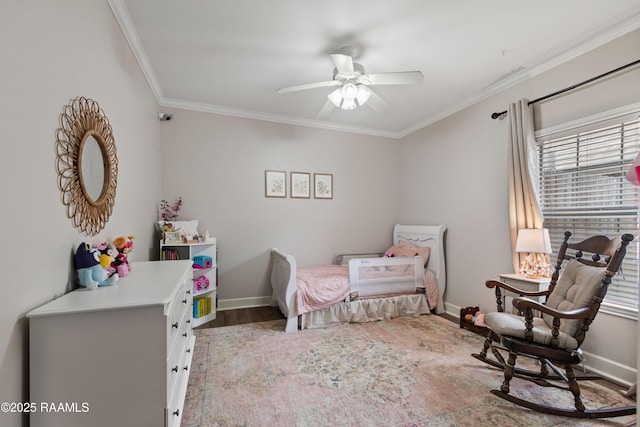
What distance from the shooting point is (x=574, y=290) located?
1985mm

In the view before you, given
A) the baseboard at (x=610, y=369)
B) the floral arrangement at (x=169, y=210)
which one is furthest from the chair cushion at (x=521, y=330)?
the floral arrangement at (x=169, y=210)

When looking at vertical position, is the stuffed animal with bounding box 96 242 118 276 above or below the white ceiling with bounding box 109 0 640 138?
below

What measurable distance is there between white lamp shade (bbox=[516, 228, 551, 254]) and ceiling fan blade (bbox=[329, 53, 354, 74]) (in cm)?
203

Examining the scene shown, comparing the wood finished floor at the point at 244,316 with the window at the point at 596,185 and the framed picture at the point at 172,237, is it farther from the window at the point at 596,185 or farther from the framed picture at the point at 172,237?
the window at the point at 596,185

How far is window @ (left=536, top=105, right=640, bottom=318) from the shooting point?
2068mm

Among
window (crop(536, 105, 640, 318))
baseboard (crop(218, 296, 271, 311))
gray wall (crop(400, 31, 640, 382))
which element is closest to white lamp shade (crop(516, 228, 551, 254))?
window (crop(536, 105, 640, 318))

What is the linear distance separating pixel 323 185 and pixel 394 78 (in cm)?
213

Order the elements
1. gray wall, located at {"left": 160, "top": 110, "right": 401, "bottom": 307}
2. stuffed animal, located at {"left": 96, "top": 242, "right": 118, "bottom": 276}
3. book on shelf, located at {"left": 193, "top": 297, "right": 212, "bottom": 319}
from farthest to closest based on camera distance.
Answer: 1. gray wall, located at {"left": 160, "top": 110, "right": 401, "bottom": 307}
2. book on shelf, located at {"left": 193, "top": 297, "right": 212, "bottom": 319}
3. stuffed animal, located at {"left": 96, "top": 242, "right": 118, "bottom": 276}

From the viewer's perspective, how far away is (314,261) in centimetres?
412

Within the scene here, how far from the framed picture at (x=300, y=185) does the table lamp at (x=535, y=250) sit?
2579 millimetres

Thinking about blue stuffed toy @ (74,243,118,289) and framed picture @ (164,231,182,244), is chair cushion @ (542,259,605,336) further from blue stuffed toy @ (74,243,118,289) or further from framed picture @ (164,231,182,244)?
framed picture @ (164,231,182,244)

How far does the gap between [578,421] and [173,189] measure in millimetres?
4098

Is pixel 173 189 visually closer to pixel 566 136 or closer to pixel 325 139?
pixel 325 139

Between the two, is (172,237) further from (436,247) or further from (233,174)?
(436,247)
